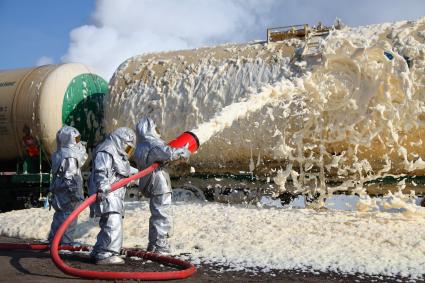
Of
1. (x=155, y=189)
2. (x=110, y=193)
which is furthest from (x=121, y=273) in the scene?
(x=155, y=189)

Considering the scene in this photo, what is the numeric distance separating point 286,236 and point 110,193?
79.4 inches

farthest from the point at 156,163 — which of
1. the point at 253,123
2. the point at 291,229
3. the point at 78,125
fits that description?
the point at 78,125

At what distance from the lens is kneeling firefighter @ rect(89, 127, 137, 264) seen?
4805 mm

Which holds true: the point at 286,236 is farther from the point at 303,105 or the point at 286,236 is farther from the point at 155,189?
the point at 303,105

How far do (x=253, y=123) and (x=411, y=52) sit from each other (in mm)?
2543

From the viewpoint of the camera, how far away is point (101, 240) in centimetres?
485

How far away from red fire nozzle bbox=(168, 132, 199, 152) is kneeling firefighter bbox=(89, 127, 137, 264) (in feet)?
1.45

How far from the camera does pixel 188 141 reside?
17.3ft

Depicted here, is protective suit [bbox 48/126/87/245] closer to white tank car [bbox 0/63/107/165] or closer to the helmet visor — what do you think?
the helmet visor

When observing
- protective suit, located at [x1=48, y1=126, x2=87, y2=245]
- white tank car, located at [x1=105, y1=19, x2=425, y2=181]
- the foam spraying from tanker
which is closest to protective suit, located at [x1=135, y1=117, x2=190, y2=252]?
the foam spraying from tanker

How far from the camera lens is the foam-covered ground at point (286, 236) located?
4.70 meters

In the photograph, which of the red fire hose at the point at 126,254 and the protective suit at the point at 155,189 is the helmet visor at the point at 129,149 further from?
the red fire hose at the point at 126,254

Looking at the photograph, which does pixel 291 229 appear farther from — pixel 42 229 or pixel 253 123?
pixel 42 229

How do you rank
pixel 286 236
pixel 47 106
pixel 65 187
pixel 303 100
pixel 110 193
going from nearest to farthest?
pixel 110 193, pixel 286 236, pixel 65 187, pixel 303 100, pixel 47 106
